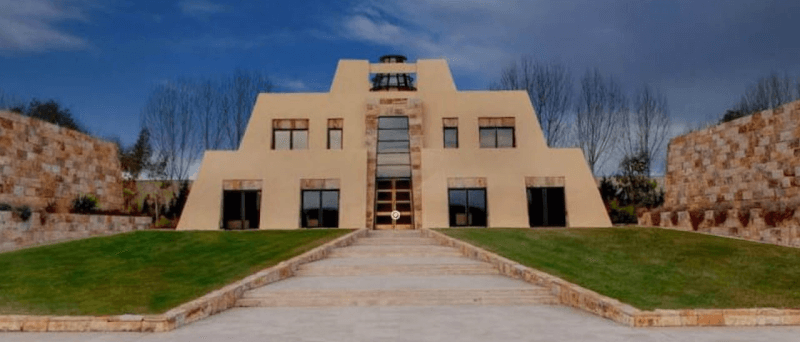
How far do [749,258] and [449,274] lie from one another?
28.6 feet

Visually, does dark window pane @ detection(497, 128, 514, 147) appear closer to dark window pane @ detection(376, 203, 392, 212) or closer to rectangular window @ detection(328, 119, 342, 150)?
dark window pane @ detection(376, 203, 392, 212)

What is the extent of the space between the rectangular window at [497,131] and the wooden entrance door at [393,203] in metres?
5.50

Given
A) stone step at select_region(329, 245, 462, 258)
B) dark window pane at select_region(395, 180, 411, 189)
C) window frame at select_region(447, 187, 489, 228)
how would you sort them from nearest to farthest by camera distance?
1. stone step at select_region(329, 245, 462, 258)
2. window frame at select_region(447, 187, 489, 228)
3. dark window pane at select_region(395, 180, 411, 189)

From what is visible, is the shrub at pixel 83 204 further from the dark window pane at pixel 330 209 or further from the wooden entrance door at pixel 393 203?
the wooden entrance door at pixel 393 203

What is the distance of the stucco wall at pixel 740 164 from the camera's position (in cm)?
2303

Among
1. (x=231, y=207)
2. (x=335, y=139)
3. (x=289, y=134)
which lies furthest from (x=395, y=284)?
(x=289, y=134)

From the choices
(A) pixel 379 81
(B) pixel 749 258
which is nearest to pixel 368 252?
(B) pixel 749 258

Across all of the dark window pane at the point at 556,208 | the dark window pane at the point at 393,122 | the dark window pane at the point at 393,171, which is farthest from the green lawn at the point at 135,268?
the dark window pane at the point at 556,208

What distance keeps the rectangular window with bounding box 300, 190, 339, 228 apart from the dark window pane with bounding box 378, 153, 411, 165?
361cm

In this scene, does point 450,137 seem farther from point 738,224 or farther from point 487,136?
point 738,224

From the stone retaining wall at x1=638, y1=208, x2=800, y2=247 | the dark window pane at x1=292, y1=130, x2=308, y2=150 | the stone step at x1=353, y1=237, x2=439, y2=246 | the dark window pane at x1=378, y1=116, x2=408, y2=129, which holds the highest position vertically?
the dark window pane at x1=378, y1=116, x2=408, y2=129

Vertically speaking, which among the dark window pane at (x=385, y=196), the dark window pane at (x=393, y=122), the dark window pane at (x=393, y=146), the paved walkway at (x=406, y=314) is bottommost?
the paved walkway at (x=406, y=314)

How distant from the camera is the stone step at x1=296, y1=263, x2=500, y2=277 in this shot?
1648 cm

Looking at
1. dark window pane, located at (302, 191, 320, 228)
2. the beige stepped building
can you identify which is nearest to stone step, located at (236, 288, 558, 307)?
the beige stepped building
